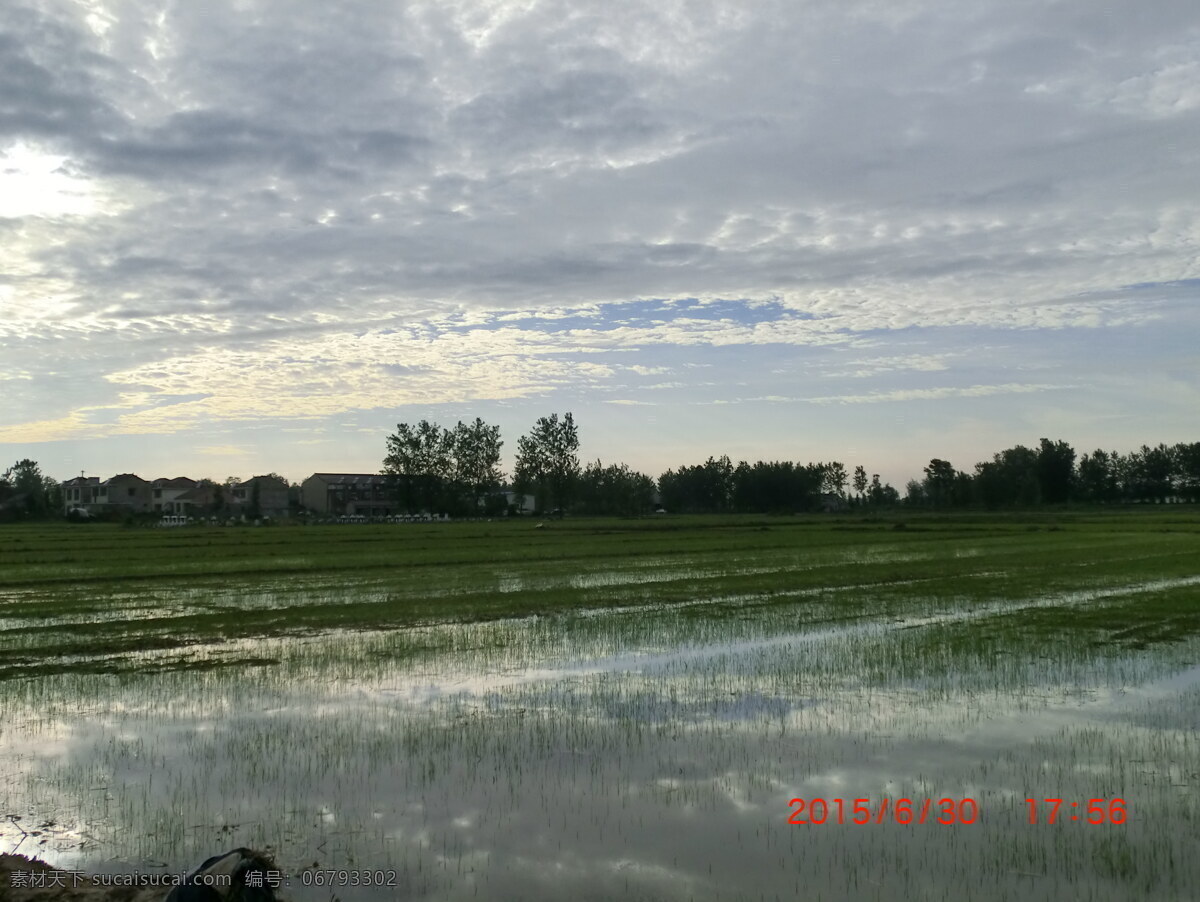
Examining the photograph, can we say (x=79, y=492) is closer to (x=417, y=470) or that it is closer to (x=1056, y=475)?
(x=417, y=470)

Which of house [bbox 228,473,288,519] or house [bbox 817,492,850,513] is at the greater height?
house [bbox 228,473,288,519]

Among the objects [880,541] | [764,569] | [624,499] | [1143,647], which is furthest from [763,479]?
[1143,647]

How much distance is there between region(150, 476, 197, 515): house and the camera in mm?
145750

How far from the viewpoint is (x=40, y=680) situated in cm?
1426

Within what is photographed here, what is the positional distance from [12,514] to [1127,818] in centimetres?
12620

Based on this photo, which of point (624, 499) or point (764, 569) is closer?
point (764, 569)

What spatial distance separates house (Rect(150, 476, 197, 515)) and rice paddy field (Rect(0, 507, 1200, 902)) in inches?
5213

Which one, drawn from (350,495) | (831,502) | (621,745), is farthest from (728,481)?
(621,745)

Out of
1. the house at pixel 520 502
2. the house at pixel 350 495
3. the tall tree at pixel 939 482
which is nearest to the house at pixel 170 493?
the house at pixel 350 495

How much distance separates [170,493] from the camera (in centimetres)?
15262

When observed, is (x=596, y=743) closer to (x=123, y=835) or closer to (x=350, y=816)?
(x=350, y=816)

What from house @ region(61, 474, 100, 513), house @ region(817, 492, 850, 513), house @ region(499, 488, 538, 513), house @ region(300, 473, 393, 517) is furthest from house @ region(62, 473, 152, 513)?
house @ region(817, 492, 850, 513)
